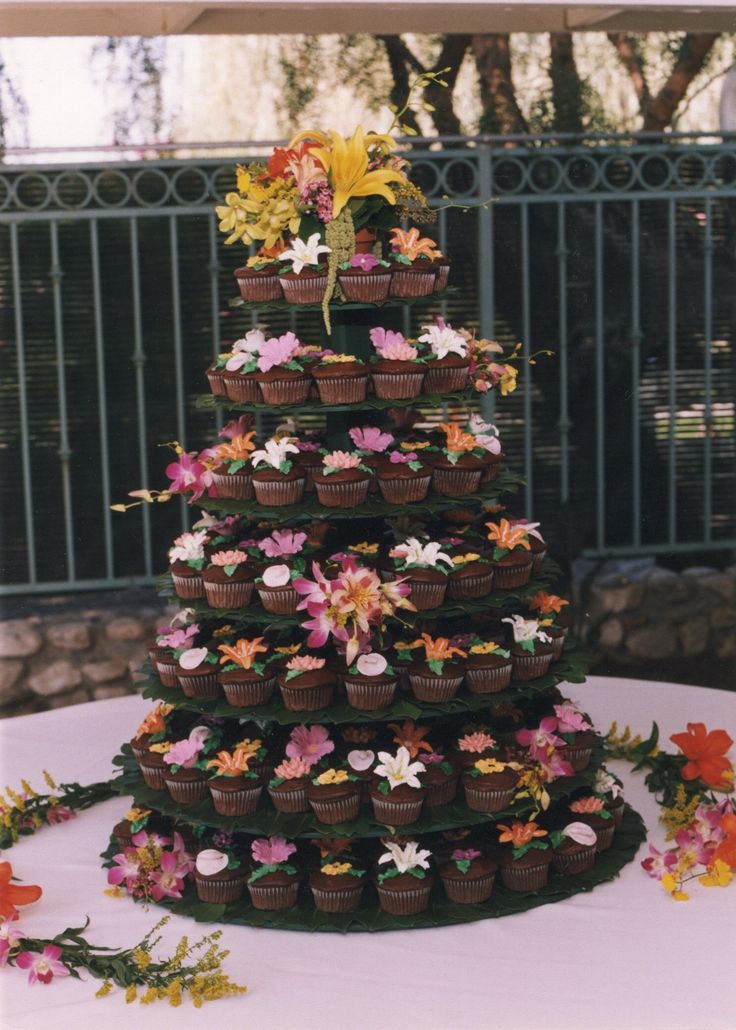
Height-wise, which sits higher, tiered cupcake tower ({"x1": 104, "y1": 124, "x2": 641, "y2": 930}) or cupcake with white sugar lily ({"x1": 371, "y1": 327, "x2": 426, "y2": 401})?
cupcake with white sugar lily ({"x1": 371, "y1": 327, "x2": 426, "y2": 401})

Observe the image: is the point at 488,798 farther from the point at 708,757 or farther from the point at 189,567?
the point at 708,757

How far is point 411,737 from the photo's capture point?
13.9ft

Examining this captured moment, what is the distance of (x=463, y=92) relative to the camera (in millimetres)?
9648

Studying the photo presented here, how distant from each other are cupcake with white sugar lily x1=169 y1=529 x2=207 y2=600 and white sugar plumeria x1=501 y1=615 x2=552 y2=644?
3.09 ft

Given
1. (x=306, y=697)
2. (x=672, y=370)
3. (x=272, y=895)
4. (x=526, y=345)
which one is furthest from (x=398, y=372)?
(x=672, y=370)

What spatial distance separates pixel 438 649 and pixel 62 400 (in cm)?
420

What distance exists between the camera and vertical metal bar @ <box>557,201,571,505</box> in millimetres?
7918

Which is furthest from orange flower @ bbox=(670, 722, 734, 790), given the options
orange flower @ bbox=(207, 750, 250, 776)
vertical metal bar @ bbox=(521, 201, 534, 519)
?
vertical metal bar @ bbox=(521, 201, 534, 519)

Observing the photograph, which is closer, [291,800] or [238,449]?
[291,800]

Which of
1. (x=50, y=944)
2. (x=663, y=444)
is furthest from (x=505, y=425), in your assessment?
(x=50, y=944)

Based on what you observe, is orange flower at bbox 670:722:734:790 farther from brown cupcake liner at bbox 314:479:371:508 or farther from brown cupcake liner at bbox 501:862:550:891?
brown cupcake liner at bbox 314:479:371:508

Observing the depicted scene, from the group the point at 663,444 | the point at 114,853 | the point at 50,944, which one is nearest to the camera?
the point at 50,944

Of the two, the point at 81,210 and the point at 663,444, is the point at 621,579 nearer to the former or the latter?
the point at 663,444

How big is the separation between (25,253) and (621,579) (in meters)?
3.76
